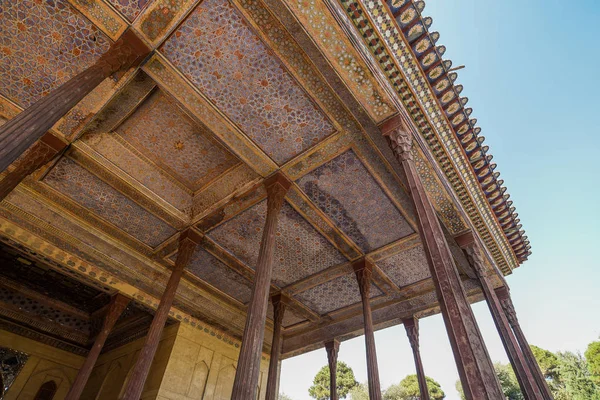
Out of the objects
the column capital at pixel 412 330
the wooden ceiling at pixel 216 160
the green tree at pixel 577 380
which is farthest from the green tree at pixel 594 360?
the column capital at pixel 412 330

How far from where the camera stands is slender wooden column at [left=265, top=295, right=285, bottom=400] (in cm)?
743

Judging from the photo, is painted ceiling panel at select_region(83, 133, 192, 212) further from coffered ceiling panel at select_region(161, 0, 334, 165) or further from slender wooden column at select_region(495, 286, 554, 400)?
slender wooden column at select_region(495, 286, 554, 400)

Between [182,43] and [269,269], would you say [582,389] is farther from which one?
[182,43]

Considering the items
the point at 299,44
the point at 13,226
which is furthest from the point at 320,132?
the point at 13,226

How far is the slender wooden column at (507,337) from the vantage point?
5.68 meters

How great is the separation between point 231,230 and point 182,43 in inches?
156

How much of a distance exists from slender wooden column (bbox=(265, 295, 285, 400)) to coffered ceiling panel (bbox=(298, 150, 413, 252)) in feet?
9.85

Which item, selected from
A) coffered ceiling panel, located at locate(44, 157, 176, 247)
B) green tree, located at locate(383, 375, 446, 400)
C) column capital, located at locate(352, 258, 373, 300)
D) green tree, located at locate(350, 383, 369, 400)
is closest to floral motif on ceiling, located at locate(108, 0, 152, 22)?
coffered ceiling panel, located at locate(44, 157, 176, 247)

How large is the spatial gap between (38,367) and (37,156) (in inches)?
291

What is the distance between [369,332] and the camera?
267 inches

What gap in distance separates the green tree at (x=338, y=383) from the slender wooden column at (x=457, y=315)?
26653mm

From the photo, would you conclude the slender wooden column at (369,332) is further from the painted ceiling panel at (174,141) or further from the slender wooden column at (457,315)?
the painted ceiling panel at (174,141)

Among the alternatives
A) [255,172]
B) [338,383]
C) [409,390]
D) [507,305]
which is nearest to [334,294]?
[507,305]

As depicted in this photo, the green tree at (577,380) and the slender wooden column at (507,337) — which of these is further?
the green tree at (577,380)
